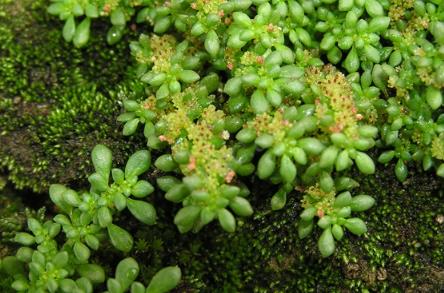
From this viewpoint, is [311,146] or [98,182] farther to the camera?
[98,182]

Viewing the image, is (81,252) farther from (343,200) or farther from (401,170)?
(401,170)

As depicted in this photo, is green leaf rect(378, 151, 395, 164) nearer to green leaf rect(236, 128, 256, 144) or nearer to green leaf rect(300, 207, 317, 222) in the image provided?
green leaf rect(300, 207, 317, 222)

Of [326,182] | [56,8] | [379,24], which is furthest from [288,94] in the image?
[56,8]

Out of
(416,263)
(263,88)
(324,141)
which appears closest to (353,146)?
(324,141)

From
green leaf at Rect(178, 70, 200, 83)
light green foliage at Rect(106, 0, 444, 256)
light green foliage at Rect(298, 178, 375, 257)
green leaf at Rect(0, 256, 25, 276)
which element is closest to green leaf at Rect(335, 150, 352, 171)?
light green foliage at Rect(106, 0, 444, 256)

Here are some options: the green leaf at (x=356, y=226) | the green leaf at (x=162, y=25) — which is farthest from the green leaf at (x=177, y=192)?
the green leaf at (x=162, y=25)

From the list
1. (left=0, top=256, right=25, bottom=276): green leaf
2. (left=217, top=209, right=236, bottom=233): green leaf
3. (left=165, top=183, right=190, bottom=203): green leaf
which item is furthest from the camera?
(left=0, top=256, right=25, bottom=276): green leaf
